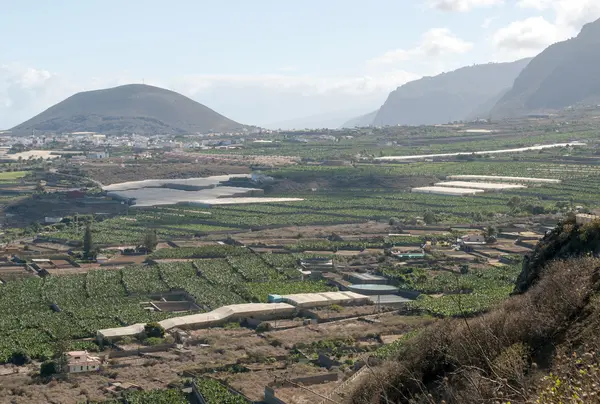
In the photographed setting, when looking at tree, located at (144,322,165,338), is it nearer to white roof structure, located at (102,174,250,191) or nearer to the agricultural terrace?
the agricultural terrace

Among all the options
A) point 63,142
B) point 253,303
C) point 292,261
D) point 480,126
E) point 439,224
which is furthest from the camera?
point 63,142

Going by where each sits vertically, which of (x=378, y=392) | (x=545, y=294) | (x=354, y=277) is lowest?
(x=354, y=277)

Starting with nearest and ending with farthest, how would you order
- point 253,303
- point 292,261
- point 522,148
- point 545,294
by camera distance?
point 545,294
point 253,303
point 292,261
point 522,148

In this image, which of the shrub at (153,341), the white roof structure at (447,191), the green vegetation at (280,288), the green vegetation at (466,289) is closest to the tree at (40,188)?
the white roof structure at (447,191)

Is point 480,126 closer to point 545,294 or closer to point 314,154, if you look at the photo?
point 314,154

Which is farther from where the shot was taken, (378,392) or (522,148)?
(522,148)

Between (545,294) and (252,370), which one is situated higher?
(545,294)

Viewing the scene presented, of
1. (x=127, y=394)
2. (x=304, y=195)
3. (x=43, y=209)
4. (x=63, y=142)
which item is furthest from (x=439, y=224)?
(x=63, y=142)
